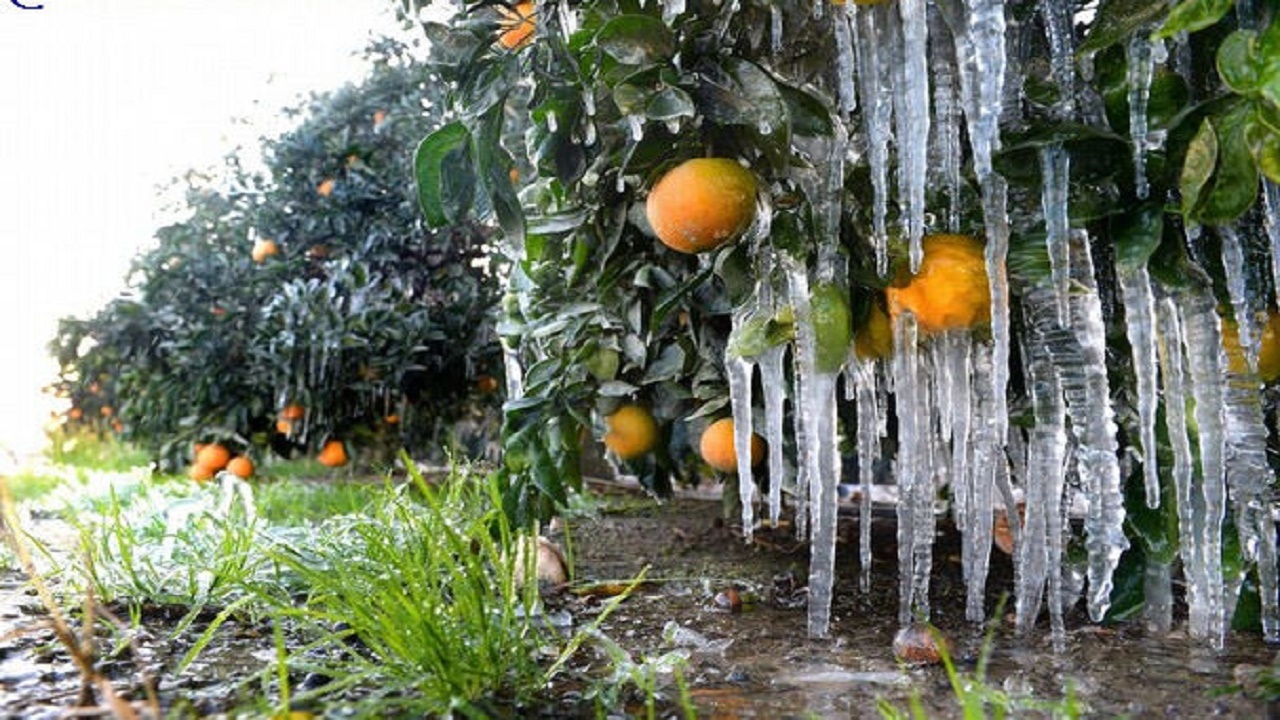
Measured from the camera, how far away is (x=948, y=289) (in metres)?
1.19

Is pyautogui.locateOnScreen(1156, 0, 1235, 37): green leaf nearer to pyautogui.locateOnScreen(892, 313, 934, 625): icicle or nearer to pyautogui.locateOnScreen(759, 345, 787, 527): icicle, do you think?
pyautogui.locateOnScreen(892, 313, 934, 625): icicle

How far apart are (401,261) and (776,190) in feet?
10.4

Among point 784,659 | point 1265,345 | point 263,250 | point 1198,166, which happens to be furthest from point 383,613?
point 263,250

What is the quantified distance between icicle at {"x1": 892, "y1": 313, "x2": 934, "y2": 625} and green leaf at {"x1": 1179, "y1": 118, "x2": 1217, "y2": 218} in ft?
1.15

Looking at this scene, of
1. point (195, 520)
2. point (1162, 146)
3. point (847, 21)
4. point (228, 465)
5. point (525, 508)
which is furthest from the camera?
point (228, 465)

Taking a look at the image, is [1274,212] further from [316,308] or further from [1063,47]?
[316,308]

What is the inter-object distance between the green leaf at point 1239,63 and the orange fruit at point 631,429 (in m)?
1.14

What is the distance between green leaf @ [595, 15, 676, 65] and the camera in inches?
47.4

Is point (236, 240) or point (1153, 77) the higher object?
point (236, 240)

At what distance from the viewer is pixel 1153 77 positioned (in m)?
1.07

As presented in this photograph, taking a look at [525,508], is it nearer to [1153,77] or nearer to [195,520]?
[195,520]

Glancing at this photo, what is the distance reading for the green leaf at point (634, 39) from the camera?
1204 millimetres

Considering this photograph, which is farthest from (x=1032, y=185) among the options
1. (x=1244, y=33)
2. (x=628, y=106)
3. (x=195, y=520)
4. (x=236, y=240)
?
(x=236, y=240)

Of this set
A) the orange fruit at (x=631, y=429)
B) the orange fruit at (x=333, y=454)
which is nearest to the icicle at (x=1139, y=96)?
the orange fruit at (x=631, y=429)
